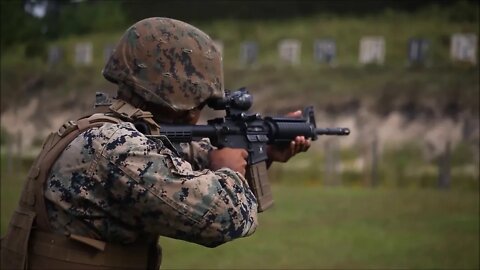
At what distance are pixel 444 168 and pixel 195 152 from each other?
2664mm

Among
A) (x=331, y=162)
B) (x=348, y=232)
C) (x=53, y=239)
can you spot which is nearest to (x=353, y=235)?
(x=348, y=232)

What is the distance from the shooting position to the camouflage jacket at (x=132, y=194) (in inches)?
54.5

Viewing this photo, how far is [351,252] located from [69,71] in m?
1.53

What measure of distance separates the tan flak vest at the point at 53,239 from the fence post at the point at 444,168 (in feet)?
10.2

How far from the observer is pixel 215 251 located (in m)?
3.10

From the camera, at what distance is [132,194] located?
1.38m

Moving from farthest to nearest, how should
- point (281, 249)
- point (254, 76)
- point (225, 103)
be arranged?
point (254, 76) → point (281, 249) → point (225, 103)

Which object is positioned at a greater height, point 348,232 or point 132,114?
point 132,114

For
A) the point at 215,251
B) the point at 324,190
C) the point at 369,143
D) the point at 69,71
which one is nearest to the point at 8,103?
the point at 69,71

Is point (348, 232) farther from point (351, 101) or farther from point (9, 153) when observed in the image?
point (9, 153)

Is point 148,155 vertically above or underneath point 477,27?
above

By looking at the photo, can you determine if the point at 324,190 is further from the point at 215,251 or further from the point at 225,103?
the point at 225,103

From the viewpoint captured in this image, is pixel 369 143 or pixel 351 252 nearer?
pixel 351 252

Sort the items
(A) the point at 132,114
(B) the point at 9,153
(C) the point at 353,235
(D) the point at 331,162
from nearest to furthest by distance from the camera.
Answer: (A) the point at 132,114
(B) the point at 9,153
(C) the point at 353,235
(D) the point at 331,162
